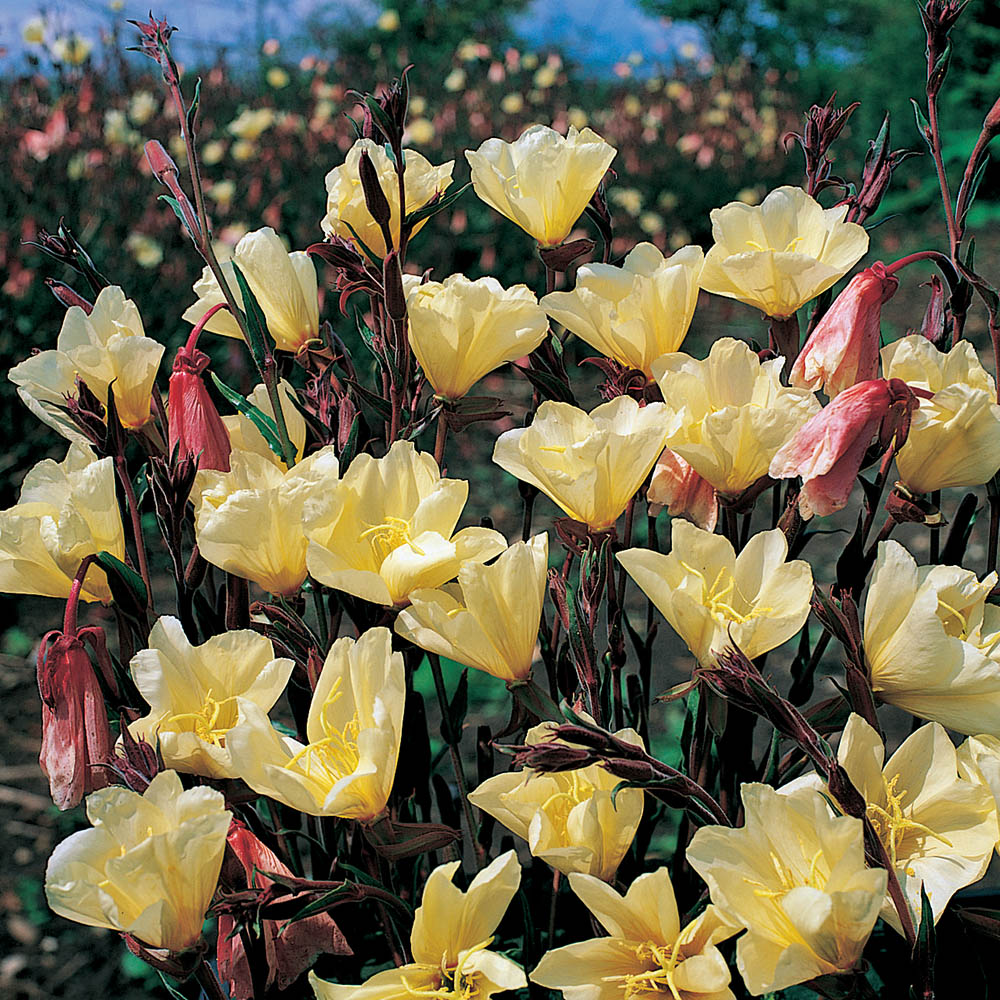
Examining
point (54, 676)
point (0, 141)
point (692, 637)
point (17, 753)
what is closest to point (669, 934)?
point (692, 637)

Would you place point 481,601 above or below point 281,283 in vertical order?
below

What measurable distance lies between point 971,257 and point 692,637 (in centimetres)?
42

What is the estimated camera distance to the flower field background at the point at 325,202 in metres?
2.24

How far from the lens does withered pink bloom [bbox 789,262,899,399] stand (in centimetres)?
72

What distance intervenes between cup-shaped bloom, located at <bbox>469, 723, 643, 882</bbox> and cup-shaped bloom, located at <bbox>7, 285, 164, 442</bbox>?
0.38m

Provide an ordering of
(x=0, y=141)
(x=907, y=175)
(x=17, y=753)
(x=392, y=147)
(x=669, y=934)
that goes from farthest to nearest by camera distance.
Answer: (x=907, y=175) < (x=0, y=141) < (x=17, y=753) < (x=392, y=147) < (x=669, y=934)

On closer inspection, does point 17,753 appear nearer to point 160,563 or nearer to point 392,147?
point 160,563

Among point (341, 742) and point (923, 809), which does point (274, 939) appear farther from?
point (923, 809)

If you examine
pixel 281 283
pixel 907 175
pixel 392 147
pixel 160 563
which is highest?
pixel 392 147

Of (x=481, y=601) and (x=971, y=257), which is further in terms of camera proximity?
(x=971, y=257)

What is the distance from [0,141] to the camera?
4711 mm

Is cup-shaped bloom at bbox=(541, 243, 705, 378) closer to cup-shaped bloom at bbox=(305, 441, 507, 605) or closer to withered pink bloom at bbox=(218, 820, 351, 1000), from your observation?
cup-shaped bloom at bbox=(305, 441, 507, 605)

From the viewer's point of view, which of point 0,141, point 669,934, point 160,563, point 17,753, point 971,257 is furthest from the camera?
point 0,141

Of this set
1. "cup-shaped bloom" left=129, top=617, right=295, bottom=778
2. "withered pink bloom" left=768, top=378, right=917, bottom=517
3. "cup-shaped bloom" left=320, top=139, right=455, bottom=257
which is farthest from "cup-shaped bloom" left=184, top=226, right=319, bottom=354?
"withered pink bloom" left=768, top=378, right=917, bottom=517
